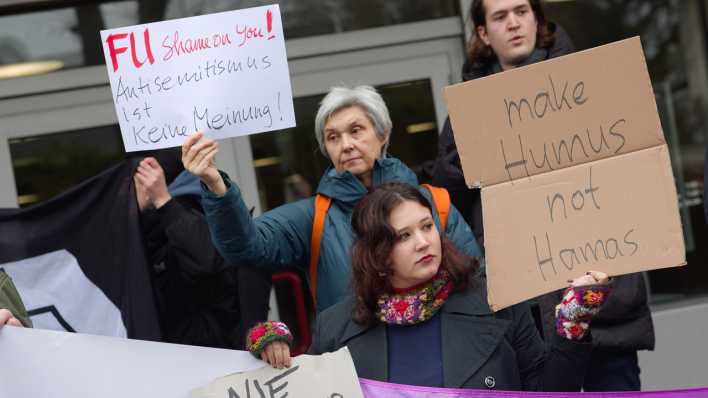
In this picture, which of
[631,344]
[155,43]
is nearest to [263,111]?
[155,43]

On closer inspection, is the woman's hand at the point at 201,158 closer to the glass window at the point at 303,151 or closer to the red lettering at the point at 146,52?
the red lettering at the point at 146,52

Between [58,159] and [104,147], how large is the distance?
0.78 ft

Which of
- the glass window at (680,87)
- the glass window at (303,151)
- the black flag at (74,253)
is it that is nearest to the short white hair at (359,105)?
the black flag at (74,253)

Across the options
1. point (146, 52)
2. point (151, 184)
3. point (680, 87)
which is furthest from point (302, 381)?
point (680, 87)

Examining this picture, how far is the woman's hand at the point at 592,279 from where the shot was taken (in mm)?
2975

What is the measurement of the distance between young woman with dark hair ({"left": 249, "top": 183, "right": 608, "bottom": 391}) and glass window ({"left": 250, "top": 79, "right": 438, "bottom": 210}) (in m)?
2.70

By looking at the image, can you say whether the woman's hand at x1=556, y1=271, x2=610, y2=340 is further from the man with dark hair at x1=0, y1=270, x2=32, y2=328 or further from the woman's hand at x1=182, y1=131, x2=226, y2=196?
the man with dark hair at x1=0, y1=270, x2=32, y2=328

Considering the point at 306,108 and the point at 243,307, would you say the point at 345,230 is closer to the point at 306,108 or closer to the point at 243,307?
the point at 243,307

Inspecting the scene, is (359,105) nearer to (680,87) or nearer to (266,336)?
(266,336)

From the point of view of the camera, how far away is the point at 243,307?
170 inches

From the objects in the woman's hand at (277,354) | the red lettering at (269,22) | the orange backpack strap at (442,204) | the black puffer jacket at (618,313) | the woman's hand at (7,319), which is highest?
the red lettering at (269,22)

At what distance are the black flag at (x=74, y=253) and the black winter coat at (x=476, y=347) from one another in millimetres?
1362

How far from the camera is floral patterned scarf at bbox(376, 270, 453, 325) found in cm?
318

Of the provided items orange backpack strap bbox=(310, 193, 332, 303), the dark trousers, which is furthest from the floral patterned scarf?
the dark trousers
